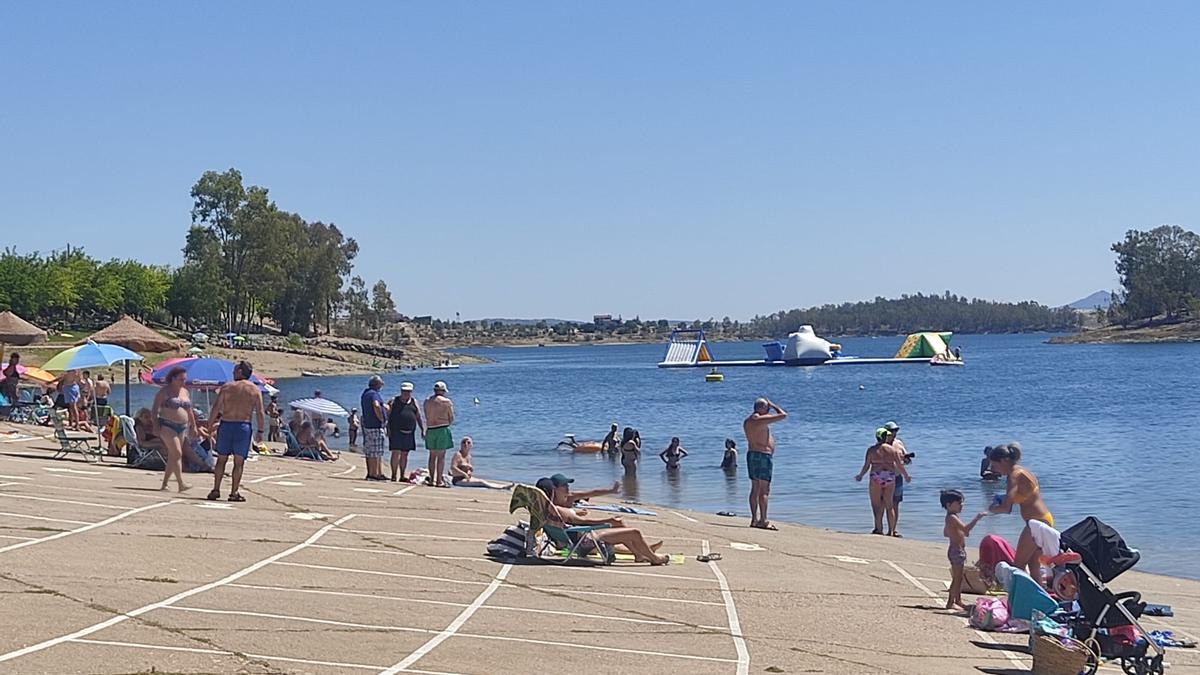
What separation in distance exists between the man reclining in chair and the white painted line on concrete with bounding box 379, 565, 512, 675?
92cm

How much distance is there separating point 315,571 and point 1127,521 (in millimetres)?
16362

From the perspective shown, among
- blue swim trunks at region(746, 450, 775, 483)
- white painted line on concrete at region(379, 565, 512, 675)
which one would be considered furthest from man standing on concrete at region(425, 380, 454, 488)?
white painted line on concrete at region(379, 565, 512, 675)

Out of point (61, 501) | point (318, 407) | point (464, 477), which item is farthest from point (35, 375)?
point (61, 501)

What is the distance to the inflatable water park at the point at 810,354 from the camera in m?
115

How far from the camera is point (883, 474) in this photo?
712 inches

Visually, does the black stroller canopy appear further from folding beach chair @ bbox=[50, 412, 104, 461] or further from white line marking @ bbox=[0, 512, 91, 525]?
folding beach chair @ bbox=[50, 412, 104, 461]

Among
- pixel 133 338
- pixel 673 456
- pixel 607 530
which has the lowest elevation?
pixel 673 456

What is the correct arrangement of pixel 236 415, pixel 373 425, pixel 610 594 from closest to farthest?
1. pixel 610 594
2. pixel 236 415
3. pixel 373 425

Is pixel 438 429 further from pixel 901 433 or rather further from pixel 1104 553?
pixel 901 433

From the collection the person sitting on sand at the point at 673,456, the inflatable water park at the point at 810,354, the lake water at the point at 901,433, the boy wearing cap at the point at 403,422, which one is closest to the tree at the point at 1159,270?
the inflatable water park at the point at 810,354

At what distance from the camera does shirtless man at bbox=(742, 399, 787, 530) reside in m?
16.5

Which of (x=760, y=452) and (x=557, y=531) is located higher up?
(x=760, y=452)

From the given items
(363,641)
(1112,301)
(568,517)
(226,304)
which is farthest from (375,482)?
(1112,301)

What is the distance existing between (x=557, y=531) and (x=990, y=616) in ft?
13.4
